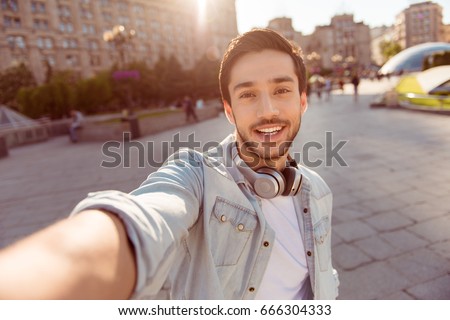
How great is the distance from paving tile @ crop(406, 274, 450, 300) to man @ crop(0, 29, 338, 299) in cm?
115

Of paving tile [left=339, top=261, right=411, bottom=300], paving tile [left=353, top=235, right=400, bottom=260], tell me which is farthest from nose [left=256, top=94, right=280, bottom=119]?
paving tile [left=353, top=235, right=400, bottom=260]

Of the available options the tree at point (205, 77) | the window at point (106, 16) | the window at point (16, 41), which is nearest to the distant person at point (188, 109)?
the tree at point (205, 77)

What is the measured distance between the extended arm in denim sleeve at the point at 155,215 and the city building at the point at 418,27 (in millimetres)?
74089

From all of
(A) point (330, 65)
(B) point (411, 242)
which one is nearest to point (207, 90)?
(B) point (411, 242)

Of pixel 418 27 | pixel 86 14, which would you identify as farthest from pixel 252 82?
pixel 418 27

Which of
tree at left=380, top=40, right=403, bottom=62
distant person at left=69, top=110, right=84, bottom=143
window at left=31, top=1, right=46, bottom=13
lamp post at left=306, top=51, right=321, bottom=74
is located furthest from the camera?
tree at left=380, top=40, right=403, bottom=62

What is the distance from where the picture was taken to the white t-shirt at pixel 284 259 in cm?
119

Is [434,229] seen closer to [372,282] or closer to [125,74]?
[372,282]

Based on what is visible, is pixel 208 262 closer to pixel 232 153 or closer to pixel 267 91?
pixel 232 153

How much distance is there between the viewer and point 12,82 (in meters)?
32.9

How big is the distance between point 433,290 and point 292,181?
1796 millimetres

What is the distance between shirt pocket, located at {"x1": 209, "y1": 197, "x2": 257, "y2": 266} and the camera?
3.61 feet

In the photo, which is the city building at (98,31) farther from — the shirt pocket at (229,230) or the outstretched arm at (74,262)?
the outstretched arm at (74,262)

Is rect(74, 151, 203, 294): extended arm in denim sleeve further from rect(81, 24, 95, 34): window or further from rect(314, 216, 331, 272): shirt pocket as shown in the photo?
rect(81, 24, 95, 34): window
